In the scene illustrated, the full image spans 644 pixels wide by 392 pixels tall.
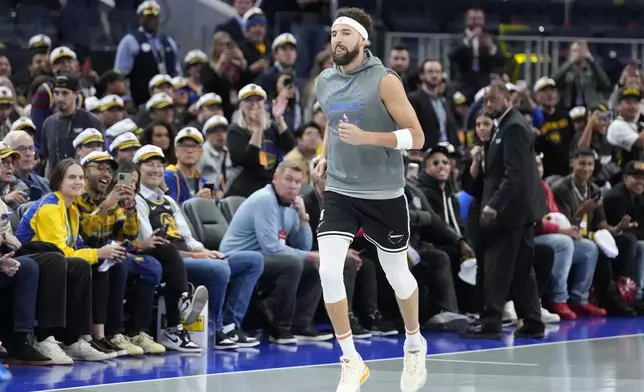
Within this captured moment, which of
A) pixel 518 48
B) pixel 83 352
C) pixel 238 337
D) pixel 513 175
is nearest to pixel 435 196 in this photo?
pixel 513 175

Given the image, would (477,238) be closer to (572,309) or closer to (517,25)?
(572,309)

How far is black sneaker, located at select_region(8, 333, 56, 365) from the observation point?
29.6ft

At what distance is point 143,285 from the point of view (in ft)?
32.4

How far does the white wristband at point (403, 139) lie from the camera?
7176 millimetres

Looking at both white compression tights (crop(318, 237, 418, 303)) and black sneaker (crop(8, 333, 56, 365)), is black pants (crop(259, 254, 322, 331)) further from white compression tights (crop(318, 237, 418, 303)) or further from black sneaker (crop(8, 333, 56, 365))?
white compression tights (crop(318, 237, 418, 303))

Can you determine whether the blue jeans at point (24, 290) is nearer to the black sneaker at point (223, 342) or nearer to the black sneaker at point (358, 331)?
the black sneaker at point (223, 342)

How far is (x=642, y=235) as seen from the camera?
1380 centimetres

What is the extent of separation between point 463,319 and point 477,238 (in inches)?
29.2

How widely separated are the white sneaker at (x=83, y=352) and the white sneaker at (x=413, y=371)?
2675mm

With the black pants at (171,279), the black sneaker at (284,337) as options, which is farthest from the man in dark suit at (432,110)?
the black pants at (171,279)

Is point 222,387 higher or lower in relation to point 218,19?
lower

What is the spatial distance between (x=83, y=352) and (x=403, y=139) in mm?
3355

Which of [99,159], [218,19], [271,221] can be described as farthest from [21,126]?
[218,19]

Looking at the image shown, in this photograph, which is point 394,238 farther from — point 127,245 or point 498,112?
point 498,112
